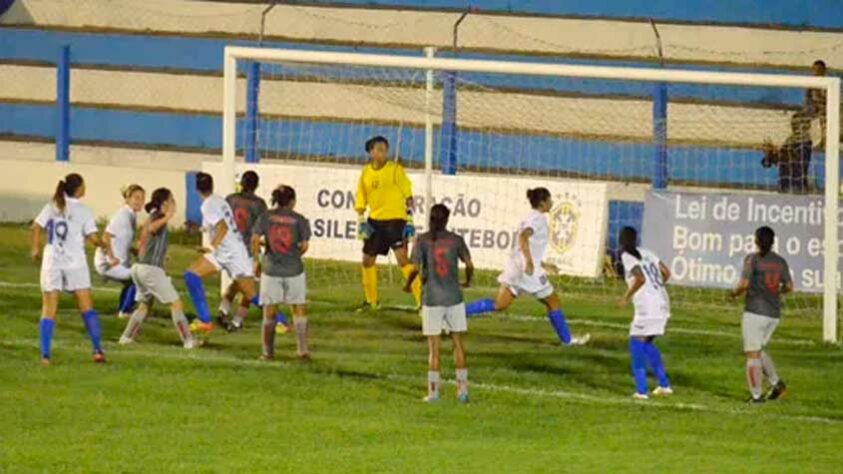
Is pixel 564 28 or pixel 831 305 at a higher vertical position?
pixel 564 28

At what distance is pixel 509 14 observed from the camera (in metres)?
38.3

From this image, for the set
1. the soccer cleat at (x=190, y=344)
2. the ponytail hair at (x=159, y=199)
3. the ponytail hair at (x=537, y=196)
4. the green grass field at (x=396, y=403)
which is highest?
the ponytail hair at (x=537, y=196)

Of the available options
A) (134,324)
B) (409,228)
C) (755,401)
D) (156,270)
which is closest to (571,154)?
(409,228)

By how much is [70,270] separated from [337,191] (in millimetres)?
8562

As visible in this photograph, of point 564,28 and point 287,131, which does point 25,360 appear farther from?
point 564,28

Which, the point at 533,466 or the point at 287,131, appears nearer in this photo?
the point at 533,466

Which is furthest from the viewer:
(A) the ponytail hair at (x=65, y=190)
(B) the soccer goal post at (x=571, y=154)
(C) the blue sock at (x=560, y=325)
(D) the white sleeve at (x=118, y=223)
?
(B) the soccer goal post at (x=571, y=154)

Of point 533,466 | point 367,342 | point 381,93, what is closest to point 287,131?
point 381,93

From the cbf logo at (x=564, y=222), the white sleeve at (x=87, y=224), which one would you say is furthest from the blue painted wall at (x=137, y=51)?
the white sleeve at (x=87, y=224)

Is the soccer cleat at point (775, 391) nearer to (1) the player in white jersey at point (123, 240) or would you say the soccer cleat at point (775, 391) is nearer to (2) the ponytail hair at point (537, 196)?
(2) the ponytail hair at point (537, 196)

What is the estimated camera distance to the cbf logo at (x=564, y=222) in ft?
102

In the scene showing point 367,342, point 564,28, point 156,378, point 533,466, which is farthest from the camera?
point 564,28

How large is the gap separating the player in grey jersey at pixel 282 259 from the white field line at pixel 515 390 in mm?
506

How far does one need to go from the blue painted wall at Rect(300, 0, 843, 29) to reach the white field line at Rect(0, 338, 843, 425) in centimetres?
1469
